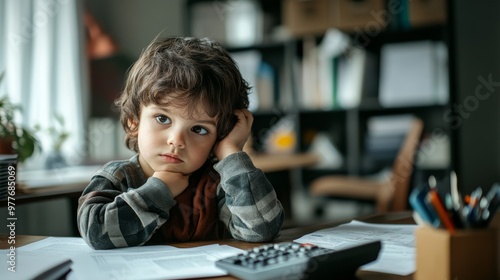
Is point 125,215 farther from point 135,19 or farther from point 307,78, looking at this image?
point 135,19

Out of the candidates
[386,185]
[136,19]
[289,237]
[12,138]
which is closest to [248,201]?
[289,237]

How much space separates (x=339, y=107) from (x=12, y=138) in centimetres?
231

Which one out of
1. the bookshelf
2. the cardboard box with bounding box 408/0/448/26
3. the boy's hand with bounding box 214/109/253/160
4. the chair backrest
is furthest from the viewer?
the bookshelf

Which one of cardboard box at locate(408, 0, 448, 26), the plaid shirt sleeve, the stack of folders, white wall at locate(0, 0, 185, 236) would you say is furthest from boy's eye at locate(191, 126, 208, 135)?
white wall at locate(0, 0, 185, 236)

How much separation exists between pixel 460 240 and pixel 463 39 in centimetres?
257

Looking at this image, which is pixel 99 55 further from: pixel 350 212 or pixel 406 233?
pixel 406 233

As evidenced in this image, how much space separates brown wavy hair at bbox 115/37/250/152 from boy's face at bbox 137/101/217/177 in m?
0.02

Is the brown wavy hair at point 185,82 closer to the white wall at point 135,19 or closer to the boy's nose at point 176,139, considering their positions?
the boy's nose at point 176,139

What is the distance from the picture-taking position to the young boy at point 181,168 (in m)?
0.88

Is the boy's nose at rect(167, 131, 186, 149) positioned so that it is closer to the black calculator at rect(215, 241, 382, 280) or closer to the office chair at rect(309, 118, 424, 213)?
the black calculator at rect(215, 241, 382, 280)

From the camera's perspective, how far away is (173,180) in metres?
0.93

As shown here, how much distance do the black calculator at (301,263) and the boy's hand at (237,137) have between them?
11.5 inches

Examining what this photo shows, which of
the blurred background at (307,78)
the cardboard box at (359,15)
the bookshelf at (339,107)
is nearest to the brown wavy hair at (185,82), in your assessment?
the blurred background at (307,78)

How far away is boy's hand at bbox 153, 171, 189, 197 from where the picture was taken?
0.93m
